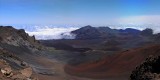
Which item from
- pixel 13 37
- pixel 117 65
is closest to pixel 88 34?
pixel 13 37

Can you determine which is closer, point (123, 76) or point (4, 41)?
point (123, 76)

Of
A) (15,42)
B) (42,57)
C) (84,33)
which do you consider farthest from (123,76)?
(84,33)

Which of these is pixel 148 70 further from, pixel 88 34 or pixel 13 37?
pixel 88 34

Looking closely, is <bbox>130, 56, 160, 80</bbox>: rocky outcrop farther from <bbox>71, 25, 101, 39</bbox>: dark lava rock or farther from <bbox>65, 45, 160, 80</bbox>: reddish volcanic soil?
<bbox>71, 25, 101, 39</bbox>: dark lava rock

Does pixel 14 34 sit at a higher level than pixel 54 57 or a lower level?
higher

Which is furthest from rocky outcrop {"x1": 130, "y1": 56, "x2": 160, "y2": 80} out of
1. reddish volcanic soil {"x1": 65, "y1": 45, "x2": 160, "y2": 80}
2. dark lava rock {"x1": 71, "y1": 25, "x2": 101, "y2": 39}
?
dark lava rock {"x1": 71, "y1": 25, "x2": 101, "y2": 39}

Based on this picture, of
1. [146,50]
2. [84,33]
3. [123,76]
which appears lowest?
[123,76]

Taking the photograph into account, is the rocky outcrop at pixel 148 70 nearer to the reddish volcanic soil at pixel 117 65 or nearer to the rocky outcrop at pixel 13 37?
the reddish volcanic soil at pixel 117 65

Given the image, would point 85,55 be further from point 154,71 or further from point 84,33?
point 84,33
